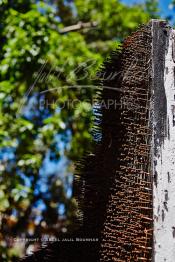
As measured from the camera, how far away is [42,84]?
7.64m

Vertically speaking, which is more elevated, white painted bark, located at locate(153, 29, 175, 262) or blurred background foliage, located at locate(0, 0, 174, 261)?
blurred background foliage, located at locate(0, 0, 174, 261)

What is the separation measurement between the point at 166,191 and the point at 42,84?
602cm

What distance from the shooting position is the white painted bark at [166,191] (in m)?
1.74

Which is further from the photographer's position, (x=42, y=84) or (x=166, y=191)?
(x=42, y=84)

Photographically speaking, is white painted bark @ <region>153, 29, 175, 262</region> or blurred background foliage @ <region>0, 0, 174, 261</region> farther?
blurred background foliage @ <region>0, 0, 174, 261</region>

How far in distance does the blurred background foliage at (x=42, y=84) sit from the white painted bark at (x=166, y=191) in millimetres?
2688

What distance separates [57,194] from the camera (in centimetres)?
1155

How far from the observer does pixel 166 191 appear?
5.90 ft

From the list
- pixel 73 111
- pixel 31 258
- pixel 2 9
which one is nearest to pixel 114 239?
pixel 31 258

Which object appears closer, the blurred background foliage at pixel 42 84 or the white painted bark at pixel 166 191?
the white painted bark at pixel 166 191

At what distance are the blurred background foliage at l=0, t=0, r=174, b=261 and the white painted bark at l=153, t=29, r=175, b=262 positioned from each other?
2688mm

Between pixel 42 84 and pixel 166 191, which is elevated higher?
pixel 42 84

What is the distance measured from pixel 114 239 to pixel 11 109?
15.7ft

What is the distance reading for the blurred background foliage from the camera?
6.21 metres
